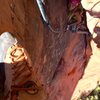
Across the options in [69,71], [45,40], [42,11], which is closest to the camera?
[42,11]

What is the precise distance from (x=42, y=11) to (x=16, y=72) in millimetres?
619

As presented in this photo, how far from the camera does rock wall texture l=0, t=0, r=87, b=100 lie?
7.04ft

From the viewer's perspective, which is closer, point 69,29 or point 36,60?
point 36,60

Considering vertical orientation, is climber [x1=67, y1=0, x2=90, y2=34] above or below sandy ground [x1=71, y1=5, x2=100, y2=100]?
above

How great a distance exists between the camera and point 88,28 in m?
3.53

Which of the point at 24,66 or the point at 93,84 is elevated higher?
the point at 24,66

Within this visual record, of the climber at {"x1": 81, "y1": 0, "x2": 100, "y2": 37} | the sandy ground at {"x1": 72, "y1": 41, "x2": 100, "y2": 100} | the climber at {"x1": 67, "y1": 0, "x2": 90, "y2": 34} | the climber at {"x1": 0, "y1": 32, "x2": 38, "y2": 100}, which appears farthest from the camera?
the climber at {"x1": 67, "y1": 0, "x2": 90, "y2": 34}

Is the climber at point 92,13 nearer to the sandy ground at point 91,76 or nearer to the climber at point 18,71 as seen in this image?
the sandy ground at point 91,76

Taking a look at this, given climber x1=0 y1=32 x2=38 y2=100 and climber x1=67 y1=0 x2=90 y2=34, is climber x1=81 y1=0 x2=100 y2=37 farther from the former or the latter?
climber x1=0 y1=32 x2=38 y2=100

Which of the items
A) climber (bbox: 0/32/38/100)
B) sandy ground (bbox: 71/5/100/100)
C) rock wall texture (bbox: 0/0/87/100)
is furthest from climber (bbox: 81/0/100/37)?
climber (bbox: 0/32/38/100)

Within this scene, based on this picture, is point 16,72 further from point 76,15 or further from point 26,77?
point 76,15

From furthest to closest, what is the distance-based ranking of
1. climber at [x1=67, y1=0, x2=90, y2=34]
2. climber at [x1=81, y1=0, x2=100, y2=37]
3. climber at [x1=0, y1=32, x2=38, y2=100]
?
climber at [x1=67, y1=0, x2=90, y2=34], climber at [x1=81, y1=0, x2=100, y2=37], climber at [x1=0, y1=32, x2=38, y2=100]

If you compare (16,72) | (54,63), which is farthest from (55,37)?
(16,72)

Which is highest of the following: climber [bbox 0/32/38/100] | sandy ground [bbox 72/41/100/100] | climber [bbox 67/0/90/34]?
climber [bbox 67/0/90/34]
